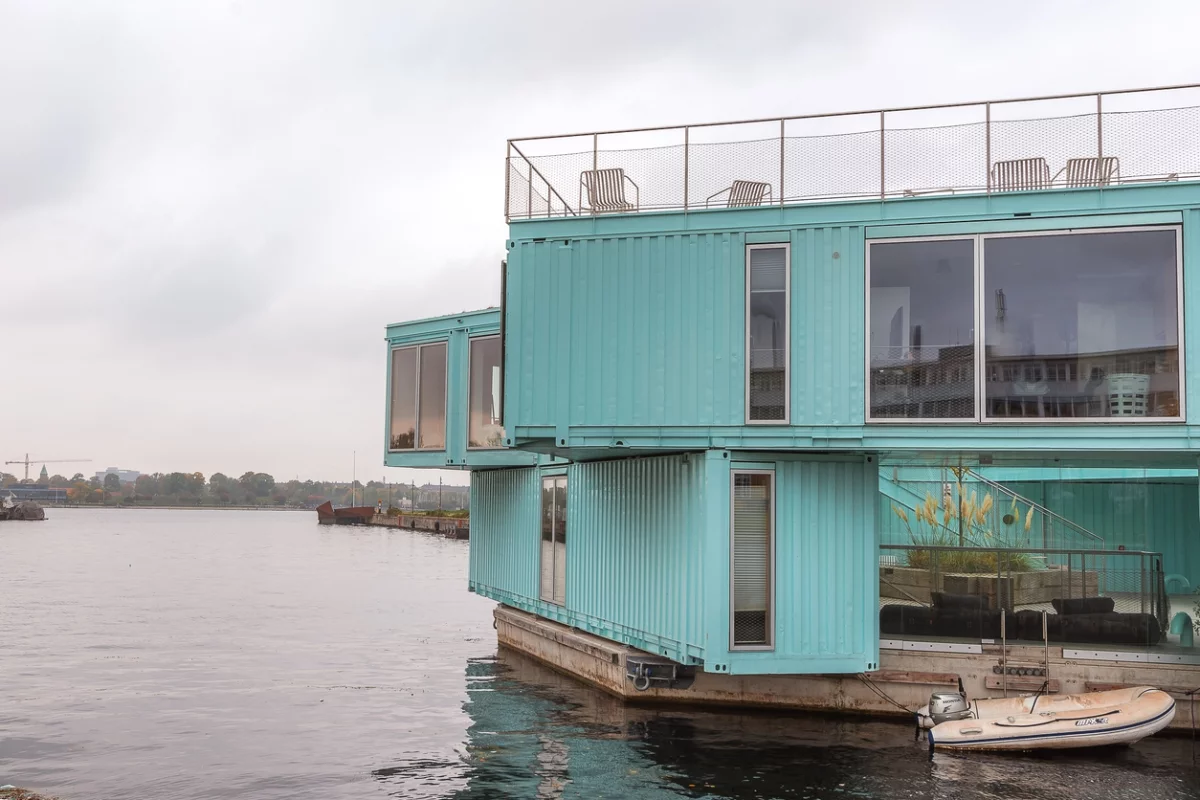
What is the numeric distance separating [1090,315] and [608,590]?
28.6ft

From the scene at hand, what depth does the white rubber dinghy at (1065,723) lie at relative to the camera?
14.1 meters

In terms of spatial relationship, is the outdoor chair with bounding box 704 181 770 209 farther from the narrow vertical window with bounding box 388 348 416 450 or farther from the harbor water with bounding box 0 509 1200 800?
the narrow vertical window with bounding box 388 348 416 450

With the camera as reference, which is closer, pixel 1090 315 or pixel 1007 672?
pixel 1090 315

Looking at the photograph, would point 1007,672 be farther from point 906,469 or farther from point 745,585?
point 906,469

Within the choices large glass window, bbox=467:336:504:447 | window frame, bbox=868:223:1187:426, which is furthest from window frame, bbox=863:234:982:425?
large glass window, bbox=467:336:504:447

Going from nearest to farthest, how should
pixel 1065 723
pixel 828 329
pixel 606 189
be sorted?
1. pixel 1065 723
2. pixel 828 329
3. pixel 606 189

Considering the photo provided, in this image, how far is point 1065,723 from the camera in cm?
1413

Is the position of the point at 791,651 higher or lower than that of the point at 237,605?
higher

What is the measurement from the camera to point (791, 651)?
49.8 feet

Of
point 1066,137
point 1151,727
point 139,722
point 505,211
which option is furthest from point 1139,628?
point 139,722

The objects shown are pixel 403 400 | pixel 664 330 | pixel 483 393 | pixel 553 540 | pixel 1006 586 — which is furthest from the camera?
pixel 403 400

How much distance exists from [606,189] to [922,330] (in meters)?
5.29

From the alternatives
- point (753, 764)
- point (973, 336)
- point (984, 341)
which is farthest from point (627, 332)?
point (753, 764)

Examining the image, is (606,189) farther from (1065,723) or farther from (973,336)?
(1065,723)
